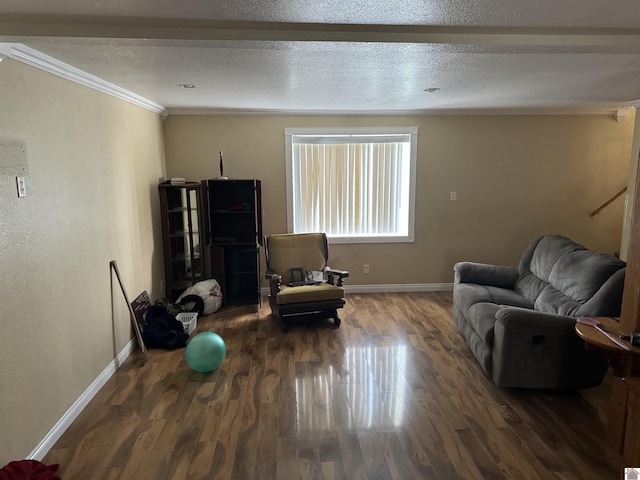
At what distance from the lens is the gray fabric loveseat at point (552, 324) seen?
278 cm

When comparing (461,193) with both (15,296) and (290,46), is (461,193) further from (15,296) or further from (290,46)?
(15,296)

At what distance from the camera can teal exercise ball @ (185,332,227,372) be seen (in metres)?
3.19

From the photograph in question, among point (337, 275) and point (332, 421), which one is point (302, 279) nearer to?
point (337, 275)

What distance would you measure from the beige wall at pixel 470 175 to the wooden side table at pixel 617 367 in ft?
9.59

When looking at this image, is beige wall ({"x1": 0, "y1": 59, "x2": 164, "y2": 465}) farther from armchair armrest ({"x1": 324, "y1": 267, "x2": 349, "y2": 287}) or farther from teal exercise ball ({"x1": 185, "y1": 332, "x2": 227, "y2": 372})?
armchair armrest ({"x1": 324, "y1": 267, "x2": 349, "y2": 287})

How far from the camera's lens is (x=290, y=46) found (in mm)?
2135

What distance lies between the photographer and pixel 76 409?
8.83 ft

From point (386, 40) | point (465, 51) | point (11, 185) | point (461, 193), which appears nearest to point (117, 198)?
point (11, 185)

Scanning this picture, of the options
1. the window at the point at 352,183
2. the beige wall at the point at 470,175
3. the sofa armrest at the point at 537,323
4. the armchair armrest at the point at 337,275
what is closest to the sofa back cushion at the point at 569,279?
the sofa armrest at the point at 537,323

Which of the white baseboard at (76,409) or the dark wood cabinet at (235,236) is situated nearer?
the white baseboard at (76,409)

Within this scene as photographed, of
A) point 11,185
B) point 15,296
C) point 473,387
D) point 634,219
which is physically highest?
point 11,185

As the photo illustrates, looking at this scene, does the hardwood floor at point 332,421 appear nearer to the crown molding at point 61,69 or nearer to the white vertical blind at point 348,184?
the white vertical blind at point 348,184

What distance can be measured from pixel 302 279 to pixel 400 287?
149 cm

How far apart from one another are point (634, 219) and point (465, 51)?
4.17ft
